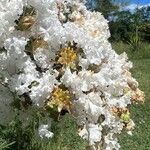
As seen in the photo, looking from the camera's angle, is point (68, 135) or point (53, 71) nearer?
point (53, 71)

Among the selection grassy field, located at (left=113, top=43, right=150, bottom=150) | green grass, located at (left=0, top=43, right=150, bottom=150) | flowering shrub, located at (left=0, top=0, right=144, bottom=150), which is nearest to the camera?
flowering shrub, located at (left=0, top=0, right=144, bottom=150)

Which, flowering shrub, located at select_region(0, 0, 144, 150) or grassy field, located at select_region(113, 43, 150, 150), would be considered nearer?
flowering shrub, located at select_region(0, 0, 144, 150)

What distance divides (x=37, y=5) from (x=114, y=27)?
71.8 feet

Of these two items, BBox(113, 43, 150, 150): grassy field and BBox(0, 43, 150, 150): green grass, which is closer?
BBox(0, 43, 150, 150): green grass

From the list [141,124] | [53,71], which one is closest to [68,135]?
[141,124]

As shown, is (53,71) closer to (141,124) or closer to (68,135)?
(68,135)

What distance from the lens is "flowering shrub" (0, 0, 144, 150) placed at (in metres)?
2.80

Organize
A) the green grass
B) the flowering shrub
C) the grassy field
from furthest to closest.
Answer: the grassy field
the green grass
the flowering shrub

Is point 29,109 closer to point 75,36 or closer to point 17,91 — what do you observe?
point 17,91

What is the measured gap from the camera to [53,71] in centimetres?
291

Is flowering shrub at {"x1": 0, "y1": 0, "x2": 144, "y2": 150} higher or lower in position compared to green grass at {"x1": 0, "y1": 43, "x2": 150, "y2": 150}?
higher

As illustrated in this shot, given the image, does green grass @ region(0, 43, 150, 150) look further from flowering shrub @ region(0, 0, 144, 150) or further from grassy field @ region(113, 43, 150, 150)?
flowering shrub @ region(0, 0, 144, 150)

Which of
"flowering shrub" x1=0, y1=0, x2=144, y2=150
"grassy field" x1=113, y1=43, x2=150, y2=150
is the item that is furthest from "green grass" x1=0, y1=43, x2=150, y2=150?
"flowering shrub" x1=0, y1=0, x2=144, y2=150

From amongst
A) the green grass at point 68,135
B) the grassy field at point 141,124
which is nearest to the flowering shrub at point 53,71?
the green grass at point 68,135
